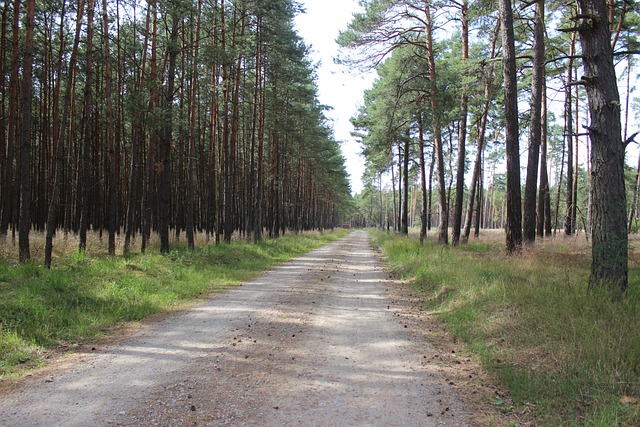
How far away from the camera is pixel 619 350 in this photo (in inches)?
160

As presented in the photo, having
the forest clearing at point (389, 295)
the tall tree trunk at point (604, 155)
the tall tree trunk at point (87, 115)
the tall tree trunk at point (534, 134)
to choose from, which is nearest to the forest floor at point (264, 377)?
the forest clearing at point (389, 295)

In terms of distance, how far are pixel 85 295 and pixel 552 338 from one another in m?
7.50

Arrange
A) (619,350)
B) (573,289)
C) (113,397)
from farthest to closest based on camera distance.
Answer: (573,289)
(619,350)
(113,397)

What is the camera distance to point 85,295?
7.55 meters

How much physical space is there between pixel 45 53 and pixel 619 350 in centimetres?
2065

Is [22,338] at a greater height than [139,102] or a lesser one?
lesser

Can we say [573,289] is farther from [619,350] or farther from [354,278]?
[354,278]

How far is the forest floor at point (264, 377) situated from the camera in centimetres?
345

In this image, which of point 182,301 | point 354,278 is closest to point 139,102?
point 182,301

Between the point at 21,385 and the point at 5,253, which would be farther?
the point at 5,253

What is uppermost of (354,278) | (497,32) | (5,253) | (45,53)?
(497,32)

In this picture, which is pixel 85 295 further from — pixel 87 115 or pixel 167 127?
pixel 167 127

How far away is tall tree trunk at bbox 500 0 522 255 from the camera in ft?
38.5

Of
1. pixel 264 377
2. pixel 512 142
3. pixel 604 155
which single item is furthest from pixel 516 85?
pixel 264 377
